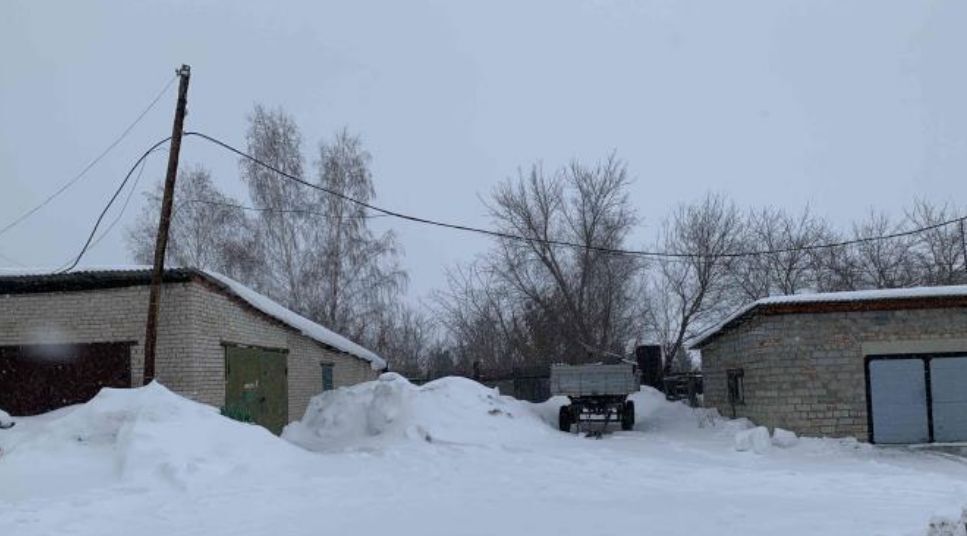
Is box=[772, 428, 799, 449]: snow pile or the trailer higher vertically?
the trailer

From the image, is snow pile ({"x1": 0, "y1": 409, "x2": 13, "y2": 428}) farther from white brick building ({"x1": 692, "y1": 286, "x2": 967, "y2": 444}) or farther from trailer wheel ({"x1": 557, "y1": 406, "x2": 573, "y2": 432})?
white brick building ({"x1": 692, "y1": 286, "x2": 967, "y2": 444})

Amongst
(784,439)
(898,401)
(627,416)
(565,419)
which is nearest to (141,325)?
(565,419)

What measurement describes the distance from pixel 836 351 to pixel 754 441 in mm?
2556

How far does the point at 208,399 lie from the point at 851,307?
1224 cm

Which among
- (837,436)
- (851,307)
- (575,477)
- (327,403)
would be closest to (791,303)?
(851,307)

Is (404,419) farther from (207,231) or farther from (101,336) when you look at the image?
(207,231)

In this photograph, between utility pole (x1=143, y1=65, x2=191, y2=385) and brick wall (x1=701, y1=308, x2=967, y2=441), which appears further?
brick wall (x1=701, y1=308, x2=967, y2=441)

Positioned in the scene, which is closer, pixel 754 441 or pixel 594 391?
pixel 754 441

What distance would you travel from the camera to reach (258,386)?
18.1 m

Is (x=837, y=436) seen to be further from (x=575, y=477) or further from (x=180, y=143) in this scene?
(x=180, y=143)

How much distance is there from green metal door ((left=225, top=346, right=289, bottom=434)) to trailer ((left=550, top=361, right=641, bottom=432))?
6.79 m

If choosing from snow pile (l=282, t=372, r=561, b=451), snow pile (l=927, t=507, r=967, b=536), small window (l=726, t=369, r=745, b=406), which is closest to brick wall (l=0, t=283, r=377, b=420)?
snow pile (l=282, t=372, r=561, b=451)

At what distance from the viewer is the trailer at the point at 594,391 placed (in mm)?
21547

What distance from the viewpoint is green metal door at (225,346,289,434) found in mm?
16469
